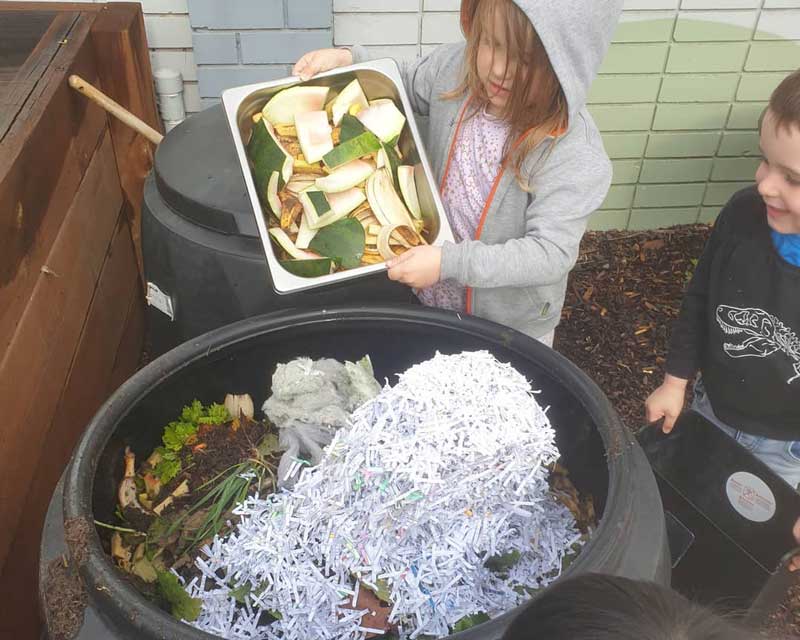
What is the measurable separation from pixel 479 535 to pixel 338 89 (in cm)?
109

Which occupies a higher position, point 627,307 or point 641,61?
point 641,61

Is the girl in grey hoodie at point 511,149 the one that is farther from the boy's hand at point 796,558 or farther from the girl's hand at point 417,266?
the boy's hand at point 796,558

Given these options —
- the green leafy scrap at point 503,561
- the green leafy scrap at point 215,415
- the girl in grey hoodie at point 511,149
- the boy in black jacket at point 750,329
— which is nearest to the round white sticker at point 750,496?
the boy in black jacket at point 750,329

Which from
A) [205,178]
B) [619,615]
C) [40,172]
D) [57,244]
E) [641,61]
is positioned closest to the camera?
[619,615]

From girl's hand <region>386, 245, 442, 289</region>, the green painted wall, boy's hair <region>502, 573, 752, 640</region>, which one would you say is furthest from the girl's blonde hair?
the green painted wall

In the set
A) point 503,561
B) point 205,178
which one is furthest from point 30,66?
point 503,561

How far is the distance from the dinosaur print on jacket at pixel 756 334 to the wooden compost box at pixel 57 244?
1.71 meters

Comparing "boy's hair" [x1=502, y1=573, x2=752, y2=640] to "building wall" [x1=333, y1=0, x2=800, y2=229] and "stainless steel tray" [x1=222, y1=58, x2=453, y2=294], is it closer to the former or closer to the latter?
"stainless steel tray" [x1=222, y1=58, x2=453, y2=294]

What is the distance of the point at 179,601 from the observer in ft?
4.34

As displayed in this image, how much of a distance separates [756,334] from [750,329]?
0.06 feet

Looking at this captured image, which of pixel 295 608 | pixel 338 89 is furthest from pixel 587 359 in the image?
pixel 295 608

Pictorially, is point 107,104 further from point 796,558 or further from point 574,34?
point 796,558

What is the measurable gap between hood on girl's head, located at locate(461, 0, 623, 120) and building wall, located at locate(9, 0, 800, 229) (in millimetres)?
1297

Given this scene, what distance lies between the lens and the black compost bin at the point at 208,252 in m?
1.68
